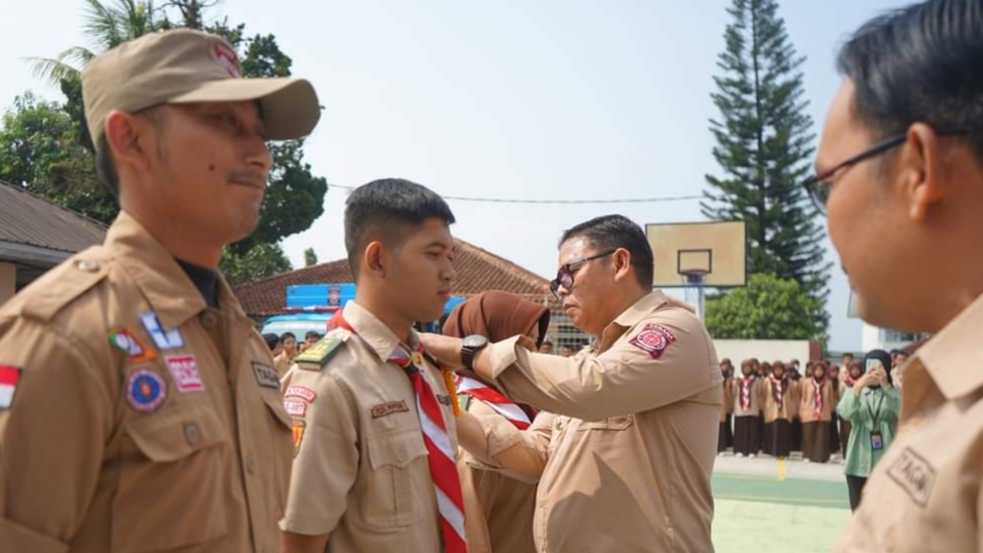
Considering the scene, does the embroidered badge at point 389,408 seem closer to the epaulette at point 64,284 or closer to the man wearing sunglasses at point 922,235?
the epaulette at point 64,284

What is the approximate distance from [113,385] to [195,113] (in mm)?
529

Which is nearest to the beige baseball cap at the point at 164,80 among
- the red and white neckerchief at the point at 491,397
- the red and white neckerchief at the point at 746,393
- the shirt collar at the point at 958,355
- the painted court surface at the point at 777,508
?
the shirt collar at the point at 958,355

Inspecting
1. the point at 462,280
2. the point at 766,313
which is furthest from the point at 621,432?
the point at 766,313

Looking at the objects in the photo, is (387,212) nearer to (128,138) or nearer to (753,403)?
(128,138)

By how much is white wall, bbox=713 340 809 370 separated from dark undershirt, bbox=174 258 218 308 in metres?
21.6

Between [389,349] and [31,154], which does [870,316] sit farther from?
[31,154]

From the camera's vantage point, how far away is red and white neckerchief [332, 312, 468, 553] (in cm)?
231

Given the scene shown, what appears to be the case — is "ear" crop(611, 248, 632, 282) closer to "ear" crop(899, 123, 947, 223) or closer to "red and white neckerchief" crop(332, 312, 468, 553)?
"red and white neckerchief" crop(332, 312, 468, 553)

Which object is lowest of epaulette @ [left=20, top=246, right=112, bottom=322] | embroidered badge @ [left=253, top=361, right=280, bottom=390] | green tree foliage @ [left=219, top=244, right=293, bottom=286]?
green tree foliage @ [left=219, top=244, right=293, bottom=286]

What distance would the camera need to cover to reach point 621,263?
320 cm

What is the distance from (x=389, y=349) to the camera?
240 centimetres

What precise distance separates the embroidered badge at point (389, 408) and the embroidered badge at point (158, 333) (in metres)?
0.80

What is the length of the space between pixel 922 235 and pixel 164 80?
128 centimetres

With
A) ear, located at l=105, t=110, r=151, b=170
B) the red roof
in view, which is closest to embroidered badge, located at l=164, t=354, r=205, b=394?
ear, located at l=105, t=110, r=151, b=170
